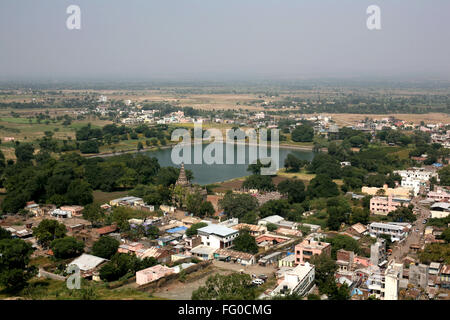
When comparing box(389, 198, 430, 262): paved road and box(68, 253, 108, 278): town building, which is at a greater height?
box(68, 253, 108, 278): town building

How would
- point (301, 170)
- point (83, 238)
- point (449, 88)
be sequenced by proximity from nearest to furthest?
point (83, 238), point (301, 170), point (449, 88)

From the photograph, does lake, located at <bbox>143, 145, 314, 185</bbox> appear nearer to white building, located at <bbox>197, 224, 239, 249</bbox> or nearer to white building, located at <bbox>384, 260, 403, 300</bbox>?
white building, located at <bbox>197, 224, 239, 249</bbox>

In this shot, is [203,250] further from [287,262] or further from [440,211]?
[440,211]

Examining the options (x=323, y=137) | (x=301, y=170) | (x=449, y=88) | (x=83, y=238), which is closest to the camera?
(x=83, y=238)

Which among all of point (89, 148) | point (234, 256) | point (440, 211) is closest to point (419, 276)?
point (234, 256)

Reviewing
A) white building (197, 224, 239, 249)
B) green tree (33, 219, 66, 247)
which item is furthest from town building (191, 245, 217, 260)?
green tree (33, 219, 66, 247)
